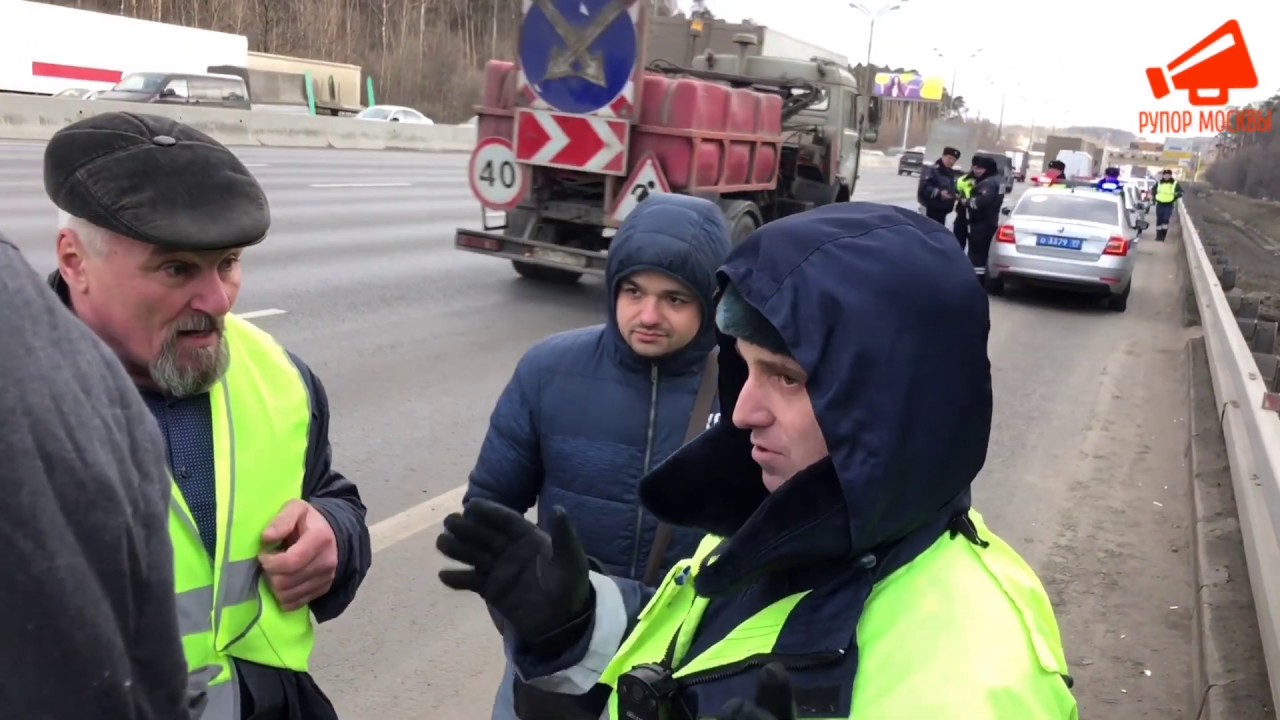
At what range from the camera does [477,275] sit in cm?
1174

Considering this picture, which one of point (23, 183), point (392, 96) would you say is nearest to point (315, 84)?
point (392, 96)

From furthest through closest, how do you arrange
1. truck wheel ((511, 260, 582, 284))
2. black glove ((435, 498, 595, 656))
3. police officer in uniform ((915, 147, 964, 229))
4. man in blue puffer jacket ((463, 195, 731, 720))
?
police officer in uniform ((915, 147, 964, 229)), truck wheel ((511, 260, 582, 284)), man in blue puffer jacket ((463, 195, 731, 720)), black glove ((435, 498, 595, 656))

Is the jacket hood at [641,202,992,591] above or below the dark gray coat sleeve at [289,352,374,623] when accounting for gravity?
above

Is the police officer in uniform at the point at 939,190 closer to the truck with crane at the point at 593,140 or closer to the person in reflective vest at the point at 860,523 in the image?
the truck with crane at the point at 593,140

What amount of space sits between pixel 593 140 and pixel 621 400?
7.42 m

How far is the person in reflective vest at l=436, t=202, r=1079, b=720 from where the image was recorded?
1188 millimetres

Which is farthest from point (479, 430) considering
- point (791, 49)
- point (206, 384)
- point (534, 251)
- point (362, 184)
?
point (362, 184)

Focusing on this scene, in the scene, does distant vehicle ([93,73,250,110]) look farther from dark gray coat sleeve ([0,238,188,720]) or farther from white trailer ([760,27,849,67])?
dark gray coat sleeve ([0,238,188,720])

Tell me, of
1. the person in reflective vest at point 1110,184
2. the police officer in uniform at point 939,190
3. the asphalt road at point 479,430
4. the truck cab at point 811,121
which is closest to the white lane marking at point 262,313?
the asphalt road at point 479,430

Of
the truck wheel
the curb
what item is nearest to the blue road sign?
the truck wheel

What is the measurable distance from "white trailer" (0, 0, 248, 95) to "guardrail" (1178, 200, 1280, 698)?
29.7 m

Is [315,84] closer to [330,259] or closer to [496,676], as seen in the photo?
[330,259]

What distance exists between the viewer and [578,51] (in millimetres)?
9594

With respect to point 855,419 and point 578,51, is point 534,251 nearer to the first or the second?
point 578,51
